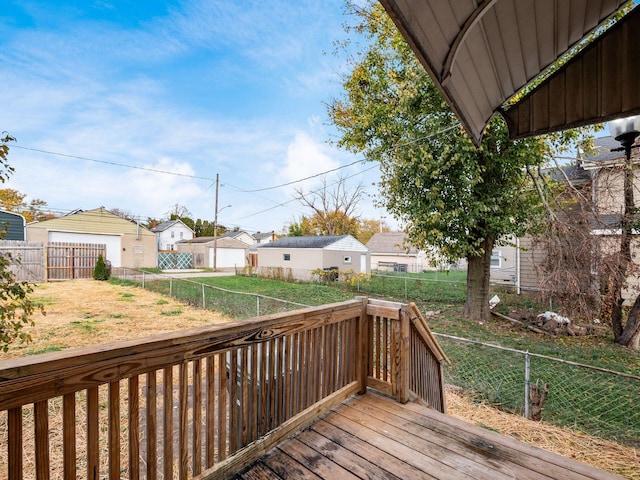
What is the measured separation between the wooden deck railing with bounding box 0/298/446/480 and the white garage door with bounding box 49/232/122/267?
1780cm

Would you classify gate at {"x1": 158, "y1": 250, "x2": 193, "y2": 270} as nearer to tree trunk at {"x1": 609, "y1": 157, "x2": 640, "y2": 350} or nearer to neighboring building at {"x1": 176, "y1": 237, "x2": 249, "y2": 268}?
neighboring building at {"x1": 176, "y1": 237, "x2": 249, "y2": 268}

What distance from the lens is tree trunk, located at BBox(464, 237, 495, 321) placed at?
7.36 metres

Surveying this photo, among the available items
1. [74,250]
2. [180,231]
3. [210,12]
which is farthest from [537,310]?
[180,231]

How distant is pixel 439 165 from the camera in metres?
6.24

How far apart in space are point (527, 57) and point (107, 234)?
2122 centimetres

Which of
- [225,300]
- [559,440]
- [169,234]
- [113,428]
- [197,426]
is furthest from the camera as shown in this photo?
[169,234]

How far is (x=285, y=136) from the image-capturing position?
61.3ft

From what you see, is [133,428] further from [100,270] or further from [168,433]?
[100,270]

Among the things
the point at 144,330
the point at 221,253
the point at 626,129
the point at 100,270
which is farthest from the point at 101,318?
the point at 221,253

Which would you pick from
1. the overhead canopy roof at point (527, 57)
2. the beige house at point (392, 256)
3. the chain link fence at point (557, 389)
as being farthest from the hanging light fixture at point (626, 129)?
the beige house at point (392, 256)

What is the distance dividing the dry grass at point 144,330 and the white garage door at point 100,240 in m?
7.71

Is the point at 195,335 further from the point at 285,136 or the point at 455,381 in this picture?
the point at 285,136

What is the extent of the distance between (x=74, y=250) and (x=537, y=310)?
17.6m

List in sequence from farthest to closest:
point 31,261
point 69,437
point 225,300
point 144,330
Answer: point 31,261, point 225,300, point 144,330, point 69,437
